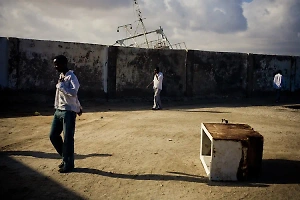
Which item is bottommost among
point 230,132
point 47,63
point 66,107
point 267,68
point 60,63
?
point 230,132

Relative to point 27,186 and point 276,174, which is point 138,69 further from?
point 27,186

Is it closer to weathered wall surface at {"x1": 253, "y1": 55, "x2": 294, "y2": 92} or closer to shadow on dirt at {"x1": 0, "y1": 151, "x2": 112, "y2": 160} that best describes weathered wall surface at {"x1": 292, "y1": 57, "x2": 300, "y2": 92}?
weathered wall surface at {"x1": 253, "y1": 55, "x2": 294, "y2": 92}

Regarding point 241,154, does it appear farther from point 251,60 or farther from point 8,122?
point 251,60

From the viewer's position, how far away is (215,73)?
1406 centimetres

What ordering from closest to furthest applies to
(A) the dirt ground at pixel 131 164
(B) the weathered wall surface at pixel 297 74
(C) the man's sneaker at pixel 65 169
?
(A) the dirt ground at pixel 131 164
(C) the man's sneaker at pixel 65 169
(B) the weathered wall surface at pixel 297 74

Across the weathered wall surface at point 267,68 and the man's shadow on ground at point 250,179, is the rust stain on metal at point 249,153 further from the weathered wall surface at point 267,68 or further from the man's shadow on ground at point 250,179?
the weathered wall surface at point 267,68

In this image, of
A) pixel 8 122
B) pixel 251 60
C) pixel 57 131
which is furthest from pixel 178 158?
pixel 251 60

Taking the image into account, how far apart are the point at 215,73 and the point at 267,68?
3.49 m

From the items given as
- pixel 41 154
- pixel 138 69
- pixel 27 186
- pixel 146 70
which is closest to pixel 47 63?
pixel 138 69

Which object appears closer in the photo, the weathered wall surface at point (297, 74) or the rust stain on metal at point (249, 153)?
the rust stain on metal at point (249, 153)

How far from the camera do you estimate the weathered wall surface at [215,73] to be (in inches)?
531

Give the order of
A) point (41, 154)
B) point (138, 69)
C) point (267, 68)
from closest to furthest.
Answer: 1. point (41, 154)
2. point (138, 69)
3. point (267, 68)

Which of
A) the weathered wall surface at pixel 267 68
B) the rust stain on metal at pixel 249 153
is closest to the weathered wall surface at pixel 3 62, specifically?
the rust stain on metal at pixel 249 153

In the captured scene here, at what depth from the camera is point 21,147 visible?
16.5 ft
